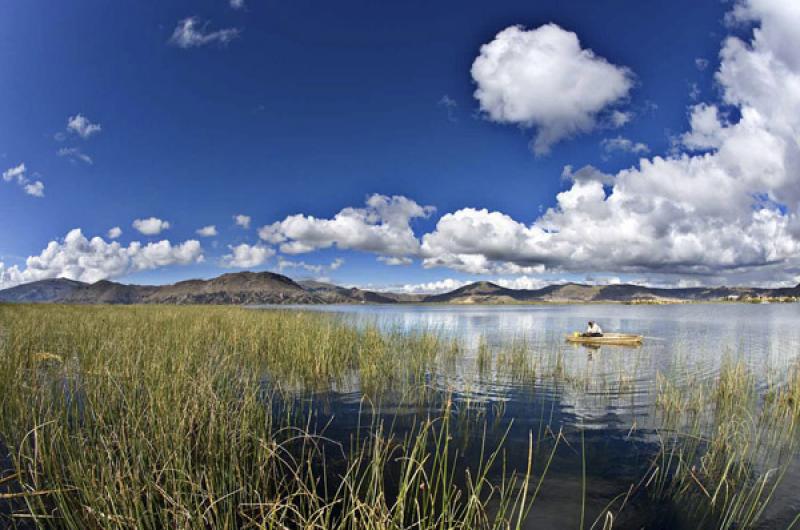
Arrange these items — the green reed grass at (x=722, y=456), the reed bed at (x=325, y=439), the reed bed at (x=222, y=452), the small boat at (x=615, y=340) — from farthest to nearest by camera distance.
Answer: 1. the small boat at (x=615, y=340)
2. the green reed grass at (x=722, y=456)
3. the reed bed at (x=325, y=439)
4. the reed bed at (x=222, y=452)

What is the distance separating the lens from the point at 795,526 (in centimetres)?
541

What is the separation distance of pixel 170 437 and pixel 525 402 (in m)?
8.92

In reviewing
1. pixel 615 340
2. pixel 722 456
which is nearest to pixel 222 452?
pixel 722 456

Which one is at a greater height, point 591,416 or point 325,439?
point 325,439

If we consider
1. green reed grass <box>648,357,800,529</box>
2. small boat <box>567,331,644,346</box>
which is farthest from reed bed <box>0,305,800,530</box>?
small boat <box>567,331,644,346</box>

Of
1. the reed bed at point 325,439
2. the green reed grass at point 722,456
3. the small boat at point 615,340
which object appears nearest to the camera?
the reed bed at point 325,439

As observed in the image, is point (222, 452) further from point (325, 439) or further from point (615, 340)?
point (615, 340)

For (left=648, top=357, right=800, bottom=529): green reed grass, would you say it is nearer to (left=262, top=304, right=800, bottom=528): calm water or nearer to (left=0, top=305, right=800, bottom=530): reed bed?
(left=0, top=305, right=800, bottom=530): reed bed

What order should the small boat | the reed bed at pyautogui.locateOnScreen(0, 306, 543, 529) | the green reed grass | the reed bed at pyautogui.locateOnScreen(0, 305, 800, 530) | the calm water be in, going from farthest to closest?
the small boat → the calm water → the green reed grass → the reed bed at pyautogui.locateOnScreen(0, 305, 800, 530) → the reed bed at pyautogui.locateOnScreen(0, 306, 543, 529)

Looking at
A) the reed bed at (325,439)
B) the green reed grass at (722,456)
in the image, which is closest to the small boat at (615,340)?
the reed bed at (325,439)

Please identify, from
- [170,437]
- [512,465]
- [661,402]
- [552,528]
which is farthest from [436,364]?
[170,437]

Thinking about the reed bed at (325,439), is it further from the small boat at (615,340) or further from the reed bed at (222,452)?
the small boat at (615,340)

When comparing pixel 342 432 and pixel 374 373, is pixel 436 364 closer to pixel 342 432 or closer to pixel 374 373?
pixel 374 373

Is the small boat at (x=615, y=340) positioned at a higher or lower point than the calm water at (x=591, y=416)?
higher
